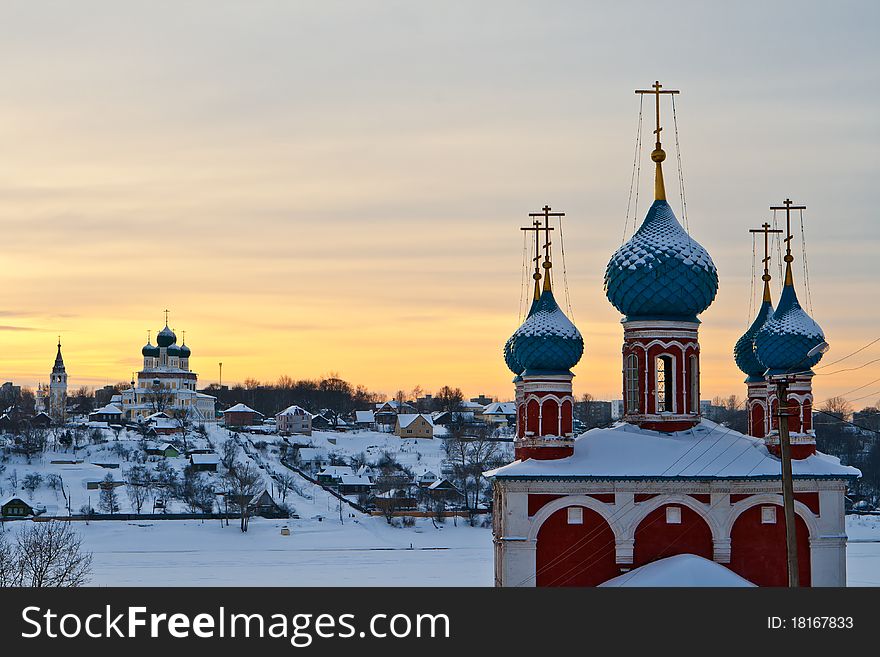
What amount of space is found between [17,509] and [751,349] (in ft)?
154

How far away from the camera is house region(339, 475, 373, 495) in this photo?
7701cm

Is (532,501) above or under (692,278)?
under

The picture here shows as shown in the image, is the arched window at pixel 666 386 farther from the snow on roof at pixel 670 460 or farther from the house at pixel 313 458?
the house at pixel 313 458

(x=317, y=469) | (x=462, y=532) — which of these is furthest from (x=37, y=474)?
(x=462, y=532)

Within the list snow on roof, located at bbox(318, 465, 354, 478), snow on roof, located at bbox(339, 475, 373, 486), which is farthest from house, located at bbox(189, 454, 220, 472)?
snow on roof, located at bbox(339, 475, 373, 486)

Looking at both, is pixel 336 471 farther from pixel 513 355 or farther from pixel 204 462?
pixel 513 355

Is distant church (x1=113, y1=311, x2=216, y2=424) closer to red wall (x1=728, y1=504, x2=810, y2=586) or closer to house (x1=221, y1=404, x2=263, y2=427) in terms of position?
house (x1=221, y1=404, x2=263, y2=427)

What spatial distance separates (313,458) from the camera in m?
93.7

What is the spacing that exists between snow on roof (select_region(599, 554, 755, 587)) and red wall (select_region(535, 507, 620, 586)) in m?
0.34

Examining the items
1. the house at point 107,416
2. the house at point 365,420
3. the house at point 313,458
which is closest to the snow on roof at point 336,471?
the house at point 313,458

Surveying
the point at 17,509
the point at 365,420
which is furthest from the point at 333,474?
the point at 365,420
